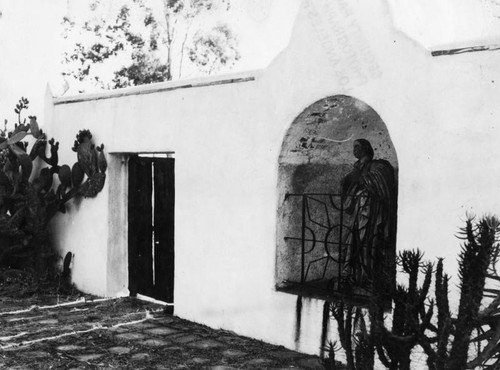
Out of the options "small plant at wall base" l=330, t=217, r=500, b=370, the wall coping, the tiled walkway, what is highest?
the wall coping

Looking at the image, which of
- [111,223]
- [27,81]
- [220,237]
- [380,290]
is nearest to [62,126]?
[111,223]

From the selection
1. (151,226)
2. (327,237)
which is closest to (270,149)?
(327,237)

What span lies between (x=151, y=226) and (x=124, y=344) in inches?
89.2

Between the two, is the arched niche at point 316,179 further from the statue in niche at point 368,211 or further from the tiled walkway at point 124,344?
the tiled walkway at point 124,344

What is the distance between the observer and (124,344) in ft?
19.8

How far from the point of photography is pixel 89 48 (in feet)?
78.6

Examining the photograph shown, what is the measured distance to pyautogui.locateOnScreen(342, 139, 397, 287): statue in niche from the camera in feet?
18.8

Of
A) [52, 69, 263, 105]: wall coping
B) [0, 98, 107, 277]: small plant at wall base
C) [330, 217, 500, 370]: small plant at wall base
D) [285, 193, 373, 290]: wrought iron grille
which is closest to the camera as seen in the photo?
[330, 217, 500, 370]: small plant at wall base

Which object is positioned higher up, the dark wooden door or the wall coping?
the wall coping

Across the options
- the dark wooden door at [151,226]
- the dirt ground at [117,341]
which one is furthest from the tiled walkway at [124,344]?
the dark wooden door at [151,226]

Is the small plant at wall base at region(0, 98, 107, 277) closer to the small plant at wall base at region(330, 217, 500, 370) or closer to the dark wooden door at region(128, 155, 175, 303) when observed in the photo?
the dark wooden door at region(128, 155, 175, 303)

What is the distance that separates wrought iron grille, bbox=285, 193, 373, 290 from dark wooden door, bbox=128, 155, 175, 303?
203 centimetres

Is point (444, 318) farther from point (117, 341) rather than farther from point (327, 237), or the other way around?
point (117, 341)

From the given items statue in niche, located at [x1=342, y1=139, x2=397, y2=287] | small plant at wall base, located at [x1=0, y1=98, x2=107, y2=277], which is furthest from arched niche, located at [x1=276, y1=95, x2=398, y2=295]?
small plant at wall base, located at [x1=0, y1=98, x2=107, y2=277]
